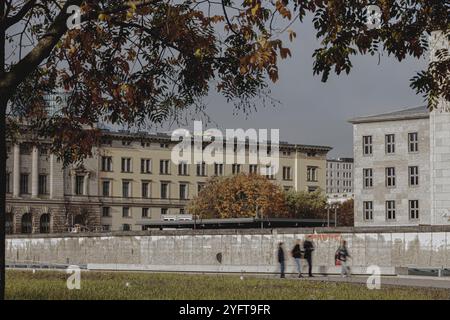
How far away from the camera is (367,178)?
90250 mm

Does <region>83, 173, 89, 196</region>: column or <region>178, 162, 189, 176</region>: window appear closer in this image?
<region>83, 173, 89, 196</region>: column

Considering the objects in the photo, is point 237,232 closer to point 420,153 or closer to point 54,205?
point 420,153

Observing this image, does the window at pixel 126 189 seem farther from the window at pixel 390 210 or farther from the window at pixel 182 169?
the window at pixel 390 210

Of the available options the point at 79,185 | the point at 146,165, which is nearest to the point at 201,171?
the point at 146,165

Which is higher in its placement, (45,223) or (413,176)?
(413,176)

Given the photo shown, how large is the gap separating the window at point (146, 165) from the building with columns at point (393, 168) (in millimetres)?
56787

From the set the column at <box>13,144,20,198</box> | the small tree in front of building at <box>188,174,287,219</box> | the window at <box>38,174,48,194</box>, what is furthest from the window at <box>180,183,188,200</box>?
the column at <box>13,144,20,198</box>

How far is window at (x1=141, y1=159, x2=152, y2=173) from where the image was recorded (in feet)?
470

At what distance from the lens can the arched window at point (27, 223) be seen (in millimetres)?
130500

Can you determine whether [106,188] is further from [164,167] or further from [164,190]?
[164,167]

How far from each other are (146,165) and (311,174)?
28.8 meters

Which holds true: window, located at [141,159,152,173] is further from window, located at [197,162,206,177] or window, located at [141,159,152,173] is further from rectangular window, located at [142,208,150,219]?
window, located at [197,162,206,177]

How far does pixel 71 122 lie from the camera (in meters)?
17.2
